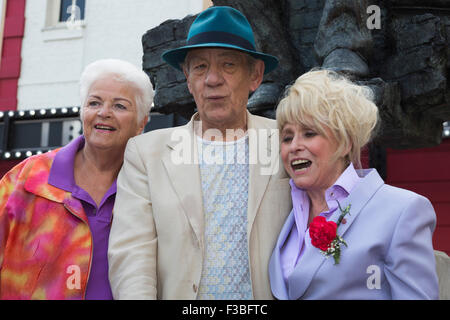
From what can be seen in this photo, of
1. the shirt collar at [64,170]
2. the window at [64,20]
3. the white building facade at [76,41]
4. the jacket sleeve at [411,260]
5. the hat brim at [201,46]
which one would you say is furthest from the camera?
the window at [64,20]

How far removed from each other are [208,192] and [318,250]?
1.40ft

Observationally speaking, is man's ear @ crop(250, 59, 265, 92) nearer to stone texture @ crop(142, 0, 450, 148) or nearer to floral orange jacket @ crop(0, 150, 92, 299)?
stone texture @ crop(142, 0, 450, 148)

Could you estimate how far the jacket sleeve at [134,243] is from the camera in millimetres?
1600

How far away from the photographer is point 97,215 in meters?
1.91

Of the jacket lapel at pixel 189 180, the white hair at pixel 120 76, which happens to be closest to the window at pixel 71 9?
the white hair at pixel 120 76

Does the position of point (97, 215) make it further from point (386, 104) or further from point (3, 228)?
point (386, 104)

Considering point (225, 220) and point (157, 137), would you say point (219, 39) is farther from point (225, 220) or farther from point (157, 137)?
point (225, 220)

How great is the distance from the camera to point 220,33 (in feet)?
6.00

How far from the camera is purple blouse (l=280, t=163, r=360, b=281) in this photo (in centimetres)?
161

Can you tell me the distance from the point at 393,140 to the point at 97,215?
1740 millimetres

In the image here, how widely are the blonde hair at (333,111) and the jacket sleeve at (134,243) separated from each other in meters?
0.51
